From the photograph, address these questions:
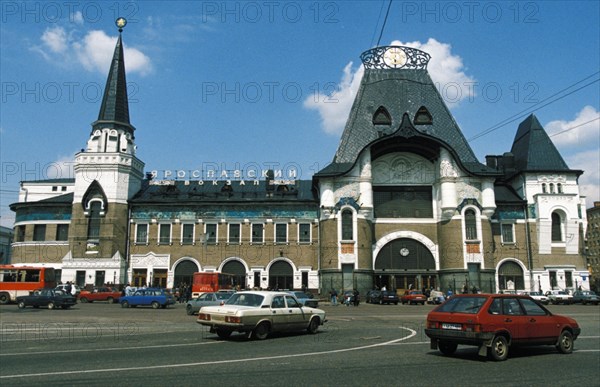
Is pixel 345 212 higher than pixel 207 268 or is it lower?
higher

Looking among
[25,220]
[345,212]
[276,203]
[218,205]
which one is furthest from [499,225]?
[25,220]

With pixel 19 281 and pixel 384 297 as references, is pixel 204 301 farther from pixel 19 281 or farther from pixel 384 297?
pixel 19 281

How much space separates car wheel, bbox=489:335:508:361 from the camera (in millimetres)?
11070

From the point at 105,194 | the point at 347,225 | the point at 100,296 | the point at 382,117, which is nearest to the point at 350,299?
the point at 347,225

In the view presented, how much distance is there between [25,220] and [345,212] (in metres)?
31.8

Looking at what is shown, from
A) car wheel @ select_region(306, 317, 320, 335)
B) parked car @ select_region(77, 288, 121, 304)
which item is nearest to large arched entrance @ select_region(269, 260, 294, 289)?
parked car @ select_region(77, 288, 121, 304)

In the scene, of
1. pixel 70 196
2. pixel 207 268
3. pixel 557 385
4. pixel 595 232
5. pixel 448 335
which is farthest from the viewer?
pixel 595 232

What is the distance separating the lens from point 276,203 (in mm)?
52250

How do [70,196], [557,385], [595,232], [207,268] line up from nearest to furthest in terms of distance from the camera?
[557,385]
[207,268]
[70,196]
[595,232]

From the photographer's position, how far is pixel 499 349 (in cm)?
1125

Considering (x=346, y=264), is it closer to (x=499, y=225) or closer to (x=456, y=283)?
(x=456, y=283)

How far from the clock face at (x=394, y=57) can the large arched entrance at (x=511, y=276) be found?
24.1 m

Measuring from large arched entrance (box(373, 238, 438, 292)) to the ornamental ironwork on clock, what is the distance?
66.6 ft

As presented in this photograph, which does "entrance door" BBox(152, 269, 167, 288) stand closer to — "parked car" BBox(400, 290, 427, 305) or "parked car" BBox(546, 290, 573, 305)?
"parked car" BBox(400, 290, 427, 305)
